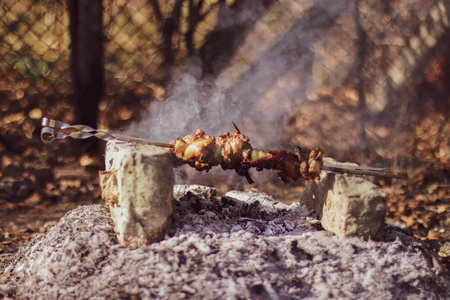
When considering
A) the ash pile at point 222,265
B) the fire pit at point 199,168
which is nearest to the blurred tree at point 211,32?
the fire pit at point 199,168

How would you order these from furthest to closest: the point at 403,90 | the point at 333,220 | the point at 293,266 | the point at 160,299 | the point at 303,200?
1. the point at 403,90
2. the point at 303,200
3. the point at 333,220
4. the point at 293,266
5. the point at 160,299

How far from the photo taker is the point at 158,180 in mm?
2699

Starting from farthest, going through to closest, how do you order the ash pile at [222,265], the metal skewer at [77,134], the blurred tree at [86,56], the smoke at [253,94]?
the smoke at [253,94] → the blurred tree at [86,56] → the metal skewer at [77,134] → the ash pile at [222,265]

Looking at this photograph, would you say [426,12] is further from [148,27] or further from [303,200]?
[148,27]

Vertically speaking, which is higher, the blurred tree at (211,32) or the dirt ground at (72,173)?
the blurred tree at (211,32)

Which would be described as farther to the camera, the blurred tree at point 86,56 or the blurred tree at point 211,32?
the blurred tree at point 211,32

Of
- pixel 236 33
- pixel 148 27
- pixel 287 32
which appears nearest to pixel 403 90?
pixel 287 32

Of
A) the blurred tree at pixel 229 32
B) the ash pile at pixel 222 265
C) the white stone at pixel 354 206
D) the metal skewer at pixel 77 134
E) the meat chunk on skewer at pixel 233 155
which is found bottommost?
the ash pile at pixel 222 265

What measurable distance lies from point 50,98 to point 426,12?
14.3ft

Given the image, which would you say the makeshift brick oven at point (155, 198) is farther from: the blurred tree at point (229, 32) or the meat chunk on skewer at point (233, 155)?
the blurred tree at point (229, 32)

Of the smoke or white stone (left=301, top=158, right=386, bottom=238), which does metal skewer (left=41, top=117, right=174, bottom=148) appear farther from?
the smoke

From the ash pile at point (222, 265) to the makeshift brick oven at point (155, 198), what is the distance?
0.26ft

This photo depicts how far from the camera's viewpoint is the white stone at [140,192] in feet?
8.76

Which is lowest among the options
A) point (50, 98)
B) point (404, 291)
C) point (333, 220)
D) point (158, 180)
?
point (404, 291)
